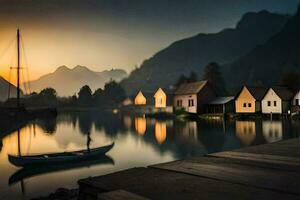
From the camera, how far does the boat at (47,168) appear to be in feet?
76.2

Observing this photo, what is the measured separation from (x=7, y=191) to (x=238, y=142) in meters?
26.8

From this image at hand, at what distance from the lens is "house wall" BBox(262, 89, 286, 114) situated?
7431cm

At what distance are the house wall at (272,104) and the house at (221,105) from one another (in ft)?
31.9

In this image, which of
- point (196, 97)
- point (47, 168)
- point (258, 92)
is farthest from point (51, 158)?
point (196, 97)

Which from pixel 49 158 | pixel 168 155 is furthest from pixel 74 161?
pixel 168 155

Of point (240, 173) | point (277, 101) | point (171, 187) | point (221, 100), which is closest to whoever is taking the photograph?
point (171, 187)

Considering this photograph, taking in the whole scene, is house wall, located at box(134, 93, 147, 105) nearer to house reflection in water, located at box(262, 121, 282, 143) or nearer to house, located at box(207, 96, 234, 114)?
house, located at box(207, 96, 234, 114)

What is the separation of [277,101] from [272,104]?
1.63 m

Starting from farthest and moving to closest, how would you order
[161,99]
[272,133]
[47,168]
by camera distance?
[161,99] → [272,133] → [47,168]

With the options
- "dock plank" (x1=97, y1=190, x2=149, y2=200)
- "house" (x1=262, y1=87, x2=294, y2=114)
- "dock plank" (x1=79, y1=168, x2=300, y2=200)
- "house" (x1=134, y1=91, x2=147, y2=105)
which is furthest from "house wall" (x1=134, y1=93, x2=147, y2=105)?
"dock plank" (x1=97, y1=190, x2=149, y2=200)

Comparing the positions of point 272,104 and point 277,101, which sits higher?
point 277,101

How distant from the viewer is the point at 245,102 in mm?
80750

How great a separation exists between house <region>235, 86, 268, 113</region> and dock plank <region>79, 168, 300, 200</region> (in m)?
75.0

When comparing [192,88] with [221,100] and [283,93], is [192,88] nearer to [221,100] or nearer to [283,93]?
[221,100]
